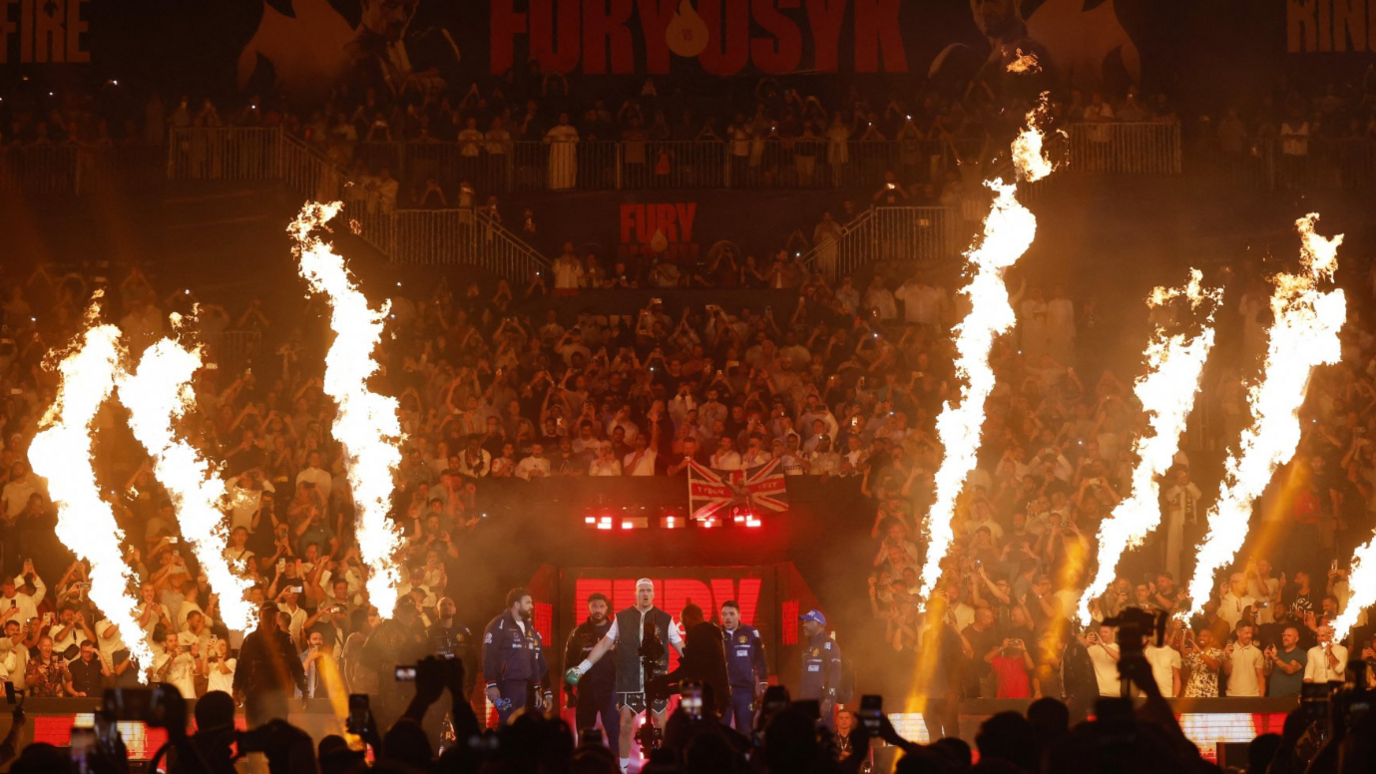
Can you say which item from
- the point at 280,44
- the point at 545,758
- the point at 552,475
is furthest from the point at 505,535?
the point at 280,44

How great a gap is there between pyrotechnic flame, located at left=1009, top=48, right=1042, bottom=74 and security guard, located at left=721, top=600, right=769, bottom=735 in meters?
17.7

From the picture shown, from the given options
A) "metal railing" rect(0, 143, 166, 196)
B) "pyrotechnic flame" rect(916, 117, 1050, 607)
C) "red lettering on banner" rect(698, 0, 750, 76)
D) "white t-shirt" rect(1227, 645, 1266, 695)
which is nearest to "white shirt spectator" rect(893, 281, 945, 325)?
"pyrotechnic flame" rect(916, 117, 1050, 607)

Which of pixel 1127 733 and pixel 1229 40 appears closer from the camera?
pixel 1127 733

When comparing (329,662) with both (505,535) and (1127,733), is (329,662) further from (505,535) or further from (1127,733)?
(1127,733)

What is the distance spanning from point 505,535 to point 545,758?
40.1 feet

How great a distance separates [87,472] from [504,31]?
14479mm

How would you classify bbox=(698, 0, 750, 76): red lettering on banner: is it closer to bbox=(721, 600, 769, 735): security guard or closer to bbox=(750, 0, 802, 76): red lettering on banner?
bbox=(750, 0, 802, 76): red lettering on banner

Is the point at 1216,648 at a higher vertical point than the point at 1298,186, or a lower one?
lower

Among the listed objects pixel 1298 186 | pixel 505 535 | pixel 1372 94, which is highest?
pixel 1372 94

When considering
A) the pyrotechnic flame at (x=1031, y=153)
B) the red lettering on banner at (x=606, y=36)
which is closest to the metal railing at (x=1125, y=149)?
the pyrotechnic flame at (x=1031, y=153)

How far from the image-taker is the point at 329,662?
1633 centimetres

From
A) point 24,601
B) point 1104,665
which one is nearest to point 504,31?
point 24,601

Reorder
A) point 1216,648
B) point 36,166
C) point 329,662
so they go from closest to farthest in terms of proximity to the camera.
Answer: point 329,662 < point 1216,648 < point 36,166

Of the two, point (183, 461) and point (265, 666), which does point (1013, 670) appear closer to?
point (265, 666)
